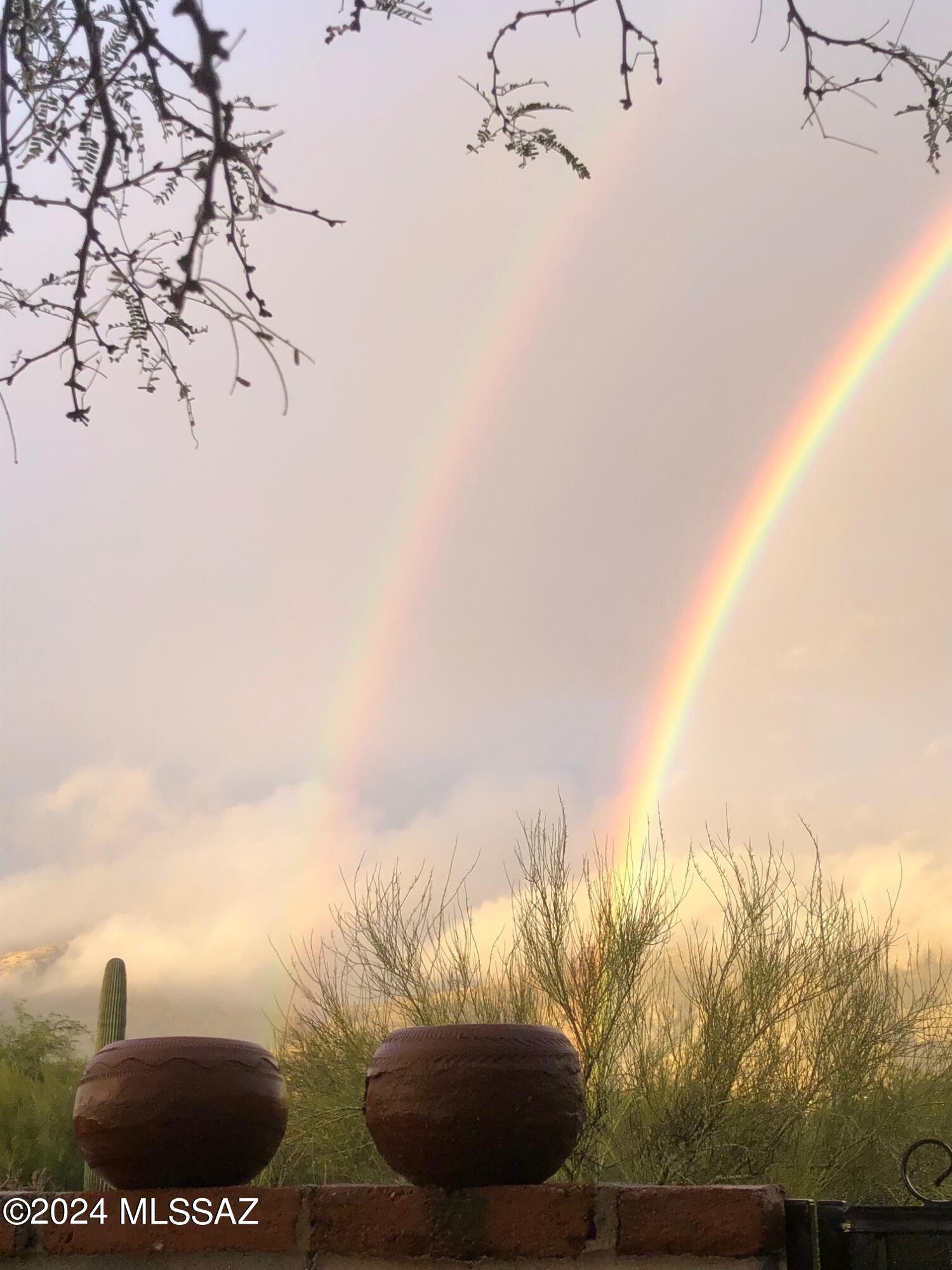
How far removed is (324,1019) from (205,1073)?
871 cm

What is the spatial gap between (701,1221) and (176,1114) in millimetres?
920

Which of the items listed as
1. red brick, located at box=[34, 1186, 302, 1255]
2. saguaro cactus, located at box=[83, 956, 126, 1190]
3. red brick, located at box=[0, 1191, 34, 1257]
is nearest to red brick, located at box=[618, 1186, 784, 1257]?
red brick, located at box=[34, 1186, 302, 1255]

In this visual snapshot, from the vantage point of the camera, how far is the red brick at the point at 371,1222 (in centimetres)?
173

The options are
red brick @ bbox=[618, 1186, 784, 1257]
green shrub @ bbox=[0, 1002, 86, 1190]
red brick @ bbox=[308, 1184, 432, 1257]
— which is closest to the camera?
red brick @ bbox=[618, 1186, 784, 1257]

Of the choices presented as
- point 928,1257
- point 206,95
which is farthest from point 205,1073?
point 206,95

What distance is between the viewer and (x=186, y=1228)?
1867mm

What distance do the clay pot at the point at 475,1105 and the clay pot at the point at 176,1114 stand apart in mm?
295

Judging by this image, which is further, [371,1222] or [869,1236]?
[371,1222]

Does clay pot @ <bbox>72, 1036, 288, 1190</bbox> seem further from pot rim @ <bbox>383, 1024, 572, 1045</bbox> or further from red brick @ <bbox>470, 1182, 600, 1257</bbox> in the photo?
red brick @ <bbox>470, 1182, 600, 1257</bbox>

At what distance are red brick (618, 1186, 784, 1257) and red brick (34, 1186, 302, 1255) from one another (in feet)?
1.71

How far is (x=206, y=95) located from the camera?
1.60 meters

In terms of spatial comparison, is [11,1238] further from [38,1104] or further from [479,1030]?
[38,1104]

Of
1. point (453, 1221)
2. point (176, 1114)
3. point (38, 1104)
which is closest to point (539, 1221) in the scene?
point (453, 1221)

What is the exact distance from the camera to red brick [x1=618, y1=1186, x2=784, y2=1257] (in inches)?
62.0
